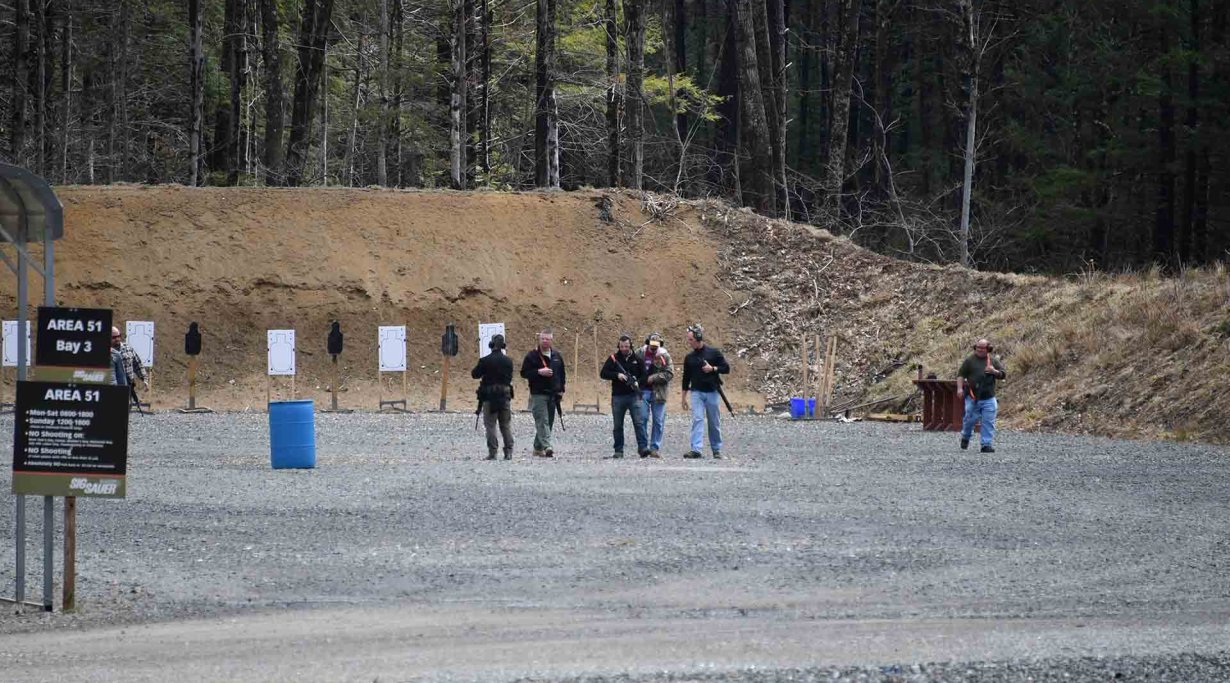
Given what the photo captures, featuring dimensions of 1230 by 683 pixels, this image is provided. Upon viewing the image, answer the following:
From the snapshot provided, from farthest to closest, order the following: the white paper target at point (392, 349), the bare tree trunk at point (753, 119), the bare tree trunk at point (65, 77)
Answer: the bare tree trunk at point (65, 77) → the bare tree trunk at point (753, 119) → the white paper target at point (392, 349)

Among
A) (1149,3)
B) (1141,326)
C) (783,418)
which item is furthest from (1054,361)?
(1149,3)

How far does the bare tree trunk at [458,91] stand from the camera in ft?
134

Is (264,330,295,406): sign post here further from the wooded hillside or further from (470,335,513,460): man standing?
(470,335,513,460): man standing

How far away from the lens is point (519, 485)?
1756 centimetres

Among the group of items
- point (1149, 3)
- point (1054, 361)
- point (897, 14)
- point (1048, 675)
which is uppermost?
point (897, 14)

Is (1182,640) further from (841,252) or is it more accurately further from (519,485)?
(841,252)

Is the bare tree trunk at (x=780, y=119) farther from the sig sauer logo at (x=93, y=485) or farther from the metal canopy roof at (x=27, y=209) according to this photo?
the sig sauer logo at (x=93, y=485)

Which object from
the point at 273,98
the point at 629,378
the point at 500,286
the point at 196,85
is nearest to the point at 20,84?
the point at 196,85

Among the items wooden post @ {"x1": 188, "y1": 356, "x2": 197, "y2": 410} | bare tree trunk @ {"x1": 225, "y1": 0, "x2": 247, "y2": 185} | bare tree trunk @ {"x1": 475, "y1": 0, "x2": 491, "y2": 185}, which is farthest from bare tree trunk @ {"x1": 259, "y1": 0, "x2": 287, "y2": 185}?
wooden post @ {"x1": 188, "y1": 356, "x2": 197, "y2": 410}

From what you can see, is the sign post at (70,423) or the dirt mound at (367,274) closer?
the sign post at (70,423)

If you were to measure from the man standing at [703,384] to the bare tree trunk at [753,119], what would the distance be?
2516 centimetres

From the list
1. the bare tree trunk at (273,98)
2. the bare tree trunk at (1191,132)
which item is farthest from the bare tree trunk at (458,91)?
the bare tree trunk at (1191,132)

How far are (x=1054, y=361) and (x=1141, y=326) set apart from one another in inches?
76.5

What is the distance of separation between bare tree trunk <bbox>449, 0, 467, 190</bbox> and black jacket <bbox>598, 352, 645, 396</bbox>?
20086 millimetres
